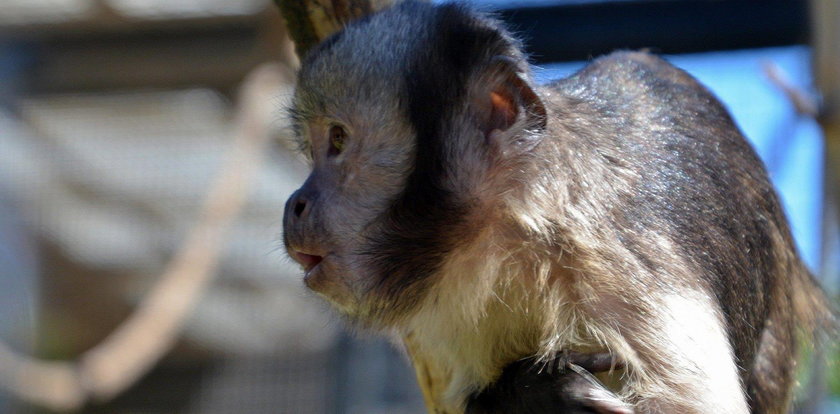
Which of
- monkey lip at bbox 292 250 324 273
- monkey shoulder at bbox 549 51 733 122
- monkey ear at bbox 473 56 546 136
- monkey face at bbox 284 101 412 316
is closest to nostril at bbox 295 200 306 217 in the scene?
monkey face at bbox 284 101 412 316

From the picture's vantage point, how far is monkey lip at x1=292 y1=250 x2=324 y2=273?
262 centimetres

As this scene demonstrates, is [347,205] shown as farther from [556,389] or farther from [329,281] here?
[556,389]

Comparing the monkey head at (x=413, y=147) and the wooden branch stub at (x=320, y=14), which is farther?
the wooden branch stub at (x=320, y=14)

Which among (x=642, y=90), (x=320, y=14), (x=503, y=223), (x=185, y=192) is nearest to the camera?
(x=503, y=223)

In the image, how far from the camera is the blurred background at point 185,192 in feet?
17.3

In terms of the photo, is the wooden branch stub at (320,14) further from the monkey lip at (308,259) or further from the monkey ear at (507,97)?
the monkey lip at (308,259)

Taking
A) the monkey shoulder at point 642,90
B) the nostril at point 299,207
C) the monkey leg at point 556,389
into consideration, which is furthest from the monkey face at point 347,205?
the monkey shoulder at point 642,90

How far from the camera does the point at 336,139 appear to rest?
276 centimetres

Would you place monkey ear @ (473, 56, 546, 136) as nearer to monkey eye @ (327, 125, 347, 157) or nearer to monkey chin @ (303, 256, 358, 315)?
monkey eye @ (327, 125, 347, 157)

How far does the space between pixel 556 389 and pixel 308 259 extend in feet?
2.39

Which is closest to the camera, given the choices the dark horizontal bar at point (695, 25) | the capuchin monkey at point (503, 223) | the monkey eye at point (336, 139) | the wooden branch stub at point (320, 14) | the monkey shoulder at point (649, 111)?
the capuchin monkey at point (503, 223)

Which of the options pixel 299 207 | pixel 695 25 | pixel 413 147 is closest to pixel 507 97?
pixel 413 147

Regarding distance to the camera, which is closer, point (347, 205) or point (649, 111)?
point (347, 205)

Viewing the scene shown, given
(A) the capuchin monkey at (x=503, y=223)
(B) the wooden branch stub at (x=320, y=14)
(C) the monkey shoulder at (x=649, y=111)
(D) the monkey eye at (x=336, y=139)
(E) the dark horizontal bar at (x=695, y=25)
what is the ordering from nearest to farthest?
(A) the capuchin monkey at (x=503, y=223) → (D) the monkey eye at (x=336, y=139) → (C) the monkey shoulder at (x=649, y=111) → (B) the wooden branch stub at (x=320, y=14) → (E) the dark horizontal bar at (x=695, y=25)
